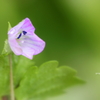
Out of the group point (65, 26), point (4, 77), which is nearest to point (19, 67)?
point (4, 77)

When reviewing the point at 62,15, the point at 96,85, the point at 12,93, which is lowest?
the point at 96,85

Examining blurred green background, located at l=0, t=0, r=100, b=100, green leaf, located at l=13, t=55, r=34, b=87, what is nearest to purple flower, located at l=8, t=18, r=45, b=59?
green leaf, located at l=13, t=55, r=34, b=87

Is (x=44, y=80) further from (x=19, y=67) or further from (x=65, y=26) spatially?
(x=65, y=26)

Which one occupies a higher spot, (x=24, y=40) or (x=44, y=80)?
(x=24, y=40)

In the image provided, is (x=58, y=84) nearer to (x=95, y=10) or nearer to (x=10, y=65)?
(x=10, y=65)

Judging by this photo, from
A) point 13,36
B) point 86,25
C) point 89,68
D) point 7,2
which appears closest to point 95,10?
point 86,25

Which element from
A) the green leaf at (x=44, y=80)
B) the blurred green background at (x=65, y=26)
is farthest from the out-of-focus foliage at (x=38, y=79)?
the blurred green background at (x=65, y=26)
